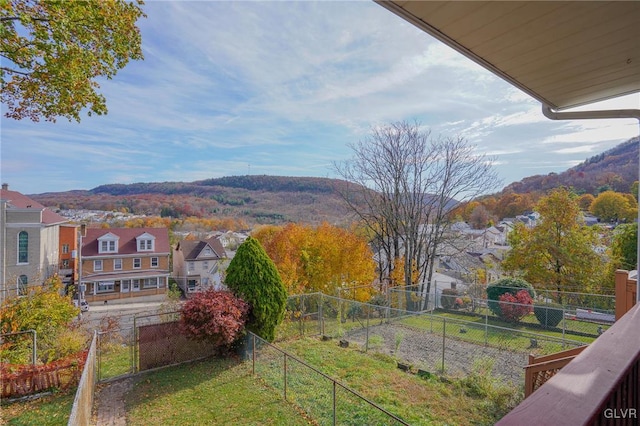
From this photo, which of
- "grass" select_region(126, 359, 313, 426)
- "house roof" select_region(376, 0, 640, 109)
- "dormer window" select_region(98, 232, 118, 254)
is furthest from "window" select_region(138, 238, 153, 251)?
"house roof" select_region(376, 0, 640, 109)

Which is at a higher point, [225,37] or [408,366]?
[225,37]

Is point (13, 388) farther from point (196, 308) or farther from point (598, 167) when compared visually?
point (598, 167)

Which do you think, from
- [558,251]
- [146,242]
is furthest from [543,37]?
[146,242]

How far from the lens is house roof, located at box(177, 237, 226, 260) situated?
31547mm

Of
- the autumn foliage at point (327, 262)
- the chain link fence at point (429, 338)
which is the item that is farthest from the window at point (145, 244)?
the chain link fence at point (429, 338)

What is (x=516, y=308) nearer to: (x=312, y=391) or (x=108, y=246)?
(x=312, y=391)

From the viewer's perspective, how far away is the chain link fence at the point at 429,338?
7.07 metres

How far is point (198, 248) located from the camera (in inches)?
1256

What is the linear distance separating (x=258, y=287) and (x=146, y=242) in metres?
25.2

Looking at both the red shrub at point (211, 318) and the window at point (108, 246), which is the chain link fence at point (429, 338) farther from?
the window at point (108, 246)

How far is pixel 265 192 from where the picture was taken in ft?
101

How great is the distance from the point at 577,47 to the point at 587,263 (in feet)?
51.0

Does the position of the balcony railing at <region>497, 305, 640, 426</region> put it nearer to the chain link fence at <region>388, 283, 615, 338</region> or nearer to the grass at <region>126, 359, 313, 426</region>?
the grass at <region>126, 359, 313, 426</region>

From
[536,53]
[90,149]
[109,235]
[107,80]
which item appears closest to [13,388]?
[107,80]
